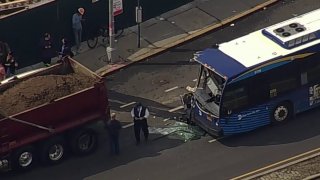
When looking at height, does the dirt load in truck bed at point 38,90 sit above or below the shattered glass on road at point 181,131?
above

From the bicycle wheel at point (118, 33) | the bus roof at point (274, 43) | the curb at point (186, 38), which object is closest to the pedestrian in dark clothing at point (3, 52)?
the curb at point (186, 38)

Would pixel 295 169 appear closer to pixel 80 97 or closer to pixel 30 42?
pixel 80 97

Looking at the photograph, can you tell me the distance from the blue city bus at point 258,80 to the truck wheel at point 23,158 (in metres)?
5.39

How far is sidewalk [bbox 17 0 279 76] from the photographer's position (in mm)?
34219

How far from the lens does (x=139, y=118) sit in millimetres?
28281

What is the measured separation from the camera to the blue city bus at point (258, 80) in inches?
1107

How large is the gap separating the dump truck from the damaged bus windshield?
3100 mm

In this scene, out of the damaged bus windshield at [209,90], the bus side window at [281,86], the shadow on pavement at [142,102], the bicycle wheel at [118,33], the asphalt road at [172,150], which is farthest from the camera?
the bicycle wheel at [118,33]

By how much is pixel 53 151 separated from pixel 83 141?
3.29ft

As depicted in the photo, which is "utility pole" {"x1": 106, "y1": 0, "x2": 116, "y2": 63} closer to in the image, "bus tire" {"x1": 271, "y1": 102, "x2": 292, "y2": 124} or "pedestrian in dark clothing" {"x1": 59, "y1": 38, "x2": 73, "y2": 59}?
"pedestrian in dark clothing" {"x1": 59, "y1": 38, "x2": 73, "y2": 59}

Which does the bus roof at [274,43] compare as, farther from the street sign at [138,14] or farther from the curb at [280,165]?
the street sign at [138,14]

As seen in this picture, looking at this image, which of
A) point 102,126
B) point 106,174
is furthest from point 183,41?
point 106,174

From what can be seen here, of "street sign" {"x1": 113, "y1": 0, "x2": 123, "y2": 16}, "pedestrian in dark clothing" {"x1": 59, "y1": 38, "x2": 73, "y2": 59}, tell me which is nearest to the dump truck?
"pedestrian in dark clothing" {"x1": 59, "y1": 38, "x2": 73, "y2": 59}

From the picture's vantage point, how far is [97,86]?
27.7 m
